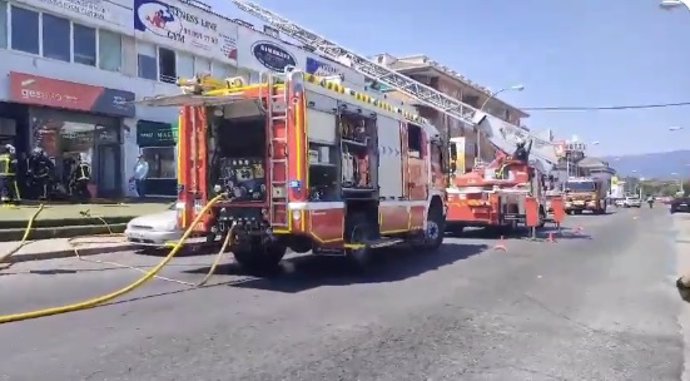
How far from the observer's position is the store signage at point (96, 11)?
21797mm

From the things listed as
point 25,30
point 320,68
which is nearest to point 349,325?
point 25,30

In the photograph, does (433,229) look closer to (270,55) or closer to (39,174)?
(39,174)

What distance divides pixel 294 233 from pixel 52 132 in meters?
16.1

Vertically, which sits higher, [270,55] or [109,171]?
[270,55]

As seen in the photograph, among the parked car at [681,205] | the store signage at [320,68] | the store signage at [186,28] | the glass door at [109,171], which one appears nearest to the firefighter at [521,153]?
the store signage at [186,28]

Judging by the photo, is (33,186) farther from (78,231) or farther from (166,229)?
(166,229)

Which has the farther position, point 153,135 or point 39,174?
point 153,135

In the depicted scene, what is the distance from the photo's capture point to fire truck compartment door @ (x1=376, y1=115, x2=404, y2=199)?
453 inches

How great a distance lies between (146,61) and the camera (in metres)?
25.9

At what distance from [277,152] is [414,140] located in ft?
14.5

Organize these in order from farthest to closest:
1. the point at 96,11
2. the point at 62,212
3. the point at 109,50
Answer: the point at 109,50 → the point at 96,11 → the point at 62,212

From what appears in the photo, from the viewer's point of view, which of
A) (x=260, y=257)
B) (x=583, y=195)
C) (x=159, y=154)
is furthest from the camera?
(x=583, y=195)

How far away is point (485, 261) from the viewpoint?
13008 mm

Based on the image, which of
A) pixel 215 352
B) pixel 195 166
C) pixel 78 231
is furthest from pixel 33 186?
pixel 215 352
